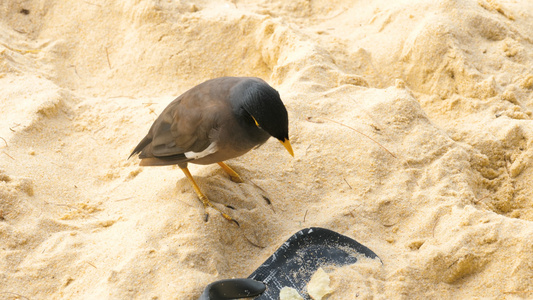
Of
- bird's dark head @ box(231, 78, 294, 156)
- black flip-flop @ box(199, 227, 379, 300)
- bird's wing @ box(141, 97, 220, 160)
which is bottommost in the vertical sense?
black flip-flop @ box(199, 227, 379, 300)

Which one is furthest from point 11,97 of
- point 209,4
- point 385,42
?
point 385,42

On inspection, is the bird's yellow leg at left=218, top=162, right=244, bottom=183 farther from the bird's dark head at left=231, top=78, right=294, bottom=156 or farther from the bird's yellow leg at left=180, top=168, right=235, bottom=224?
the bird's dark head at left=231, top=78, right=294, bottom=156

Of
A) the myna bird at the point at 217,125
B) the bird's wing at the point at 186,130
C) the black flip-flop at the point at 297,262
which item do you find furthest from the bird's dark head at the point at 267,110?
the black flip-flop at the point at 297,262

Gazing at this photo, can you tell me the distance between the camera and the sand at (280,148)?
276 cm

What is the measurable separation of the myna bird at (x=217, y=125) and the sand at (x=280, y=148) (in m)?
0.28

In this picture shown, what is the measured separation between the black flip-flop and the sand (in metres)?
0.11

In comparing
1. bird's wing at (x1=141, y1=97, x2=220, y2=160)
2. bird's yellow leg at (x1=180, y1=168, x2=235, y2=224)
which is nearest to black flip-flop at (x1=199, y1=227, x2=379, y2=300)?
bird's yellow leg at (x1=180, y1=168, x2=235, y2=224)

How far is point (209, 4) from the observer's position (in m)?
5.18

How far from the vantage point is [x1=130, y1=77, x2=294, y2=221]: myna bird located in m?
2.84

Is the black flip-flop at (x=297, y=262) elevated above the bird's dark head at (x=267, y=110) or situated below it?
below

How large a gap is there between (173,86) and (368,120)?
6.32 ft

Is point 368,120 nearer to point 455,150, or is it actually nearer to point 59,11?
point 455,150

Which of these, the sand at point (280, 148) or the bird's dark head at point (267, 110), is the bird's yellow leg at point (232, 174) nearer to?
the sand at point (280, 148)

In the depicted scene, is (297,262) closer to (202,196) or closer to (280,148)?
(202,196)
